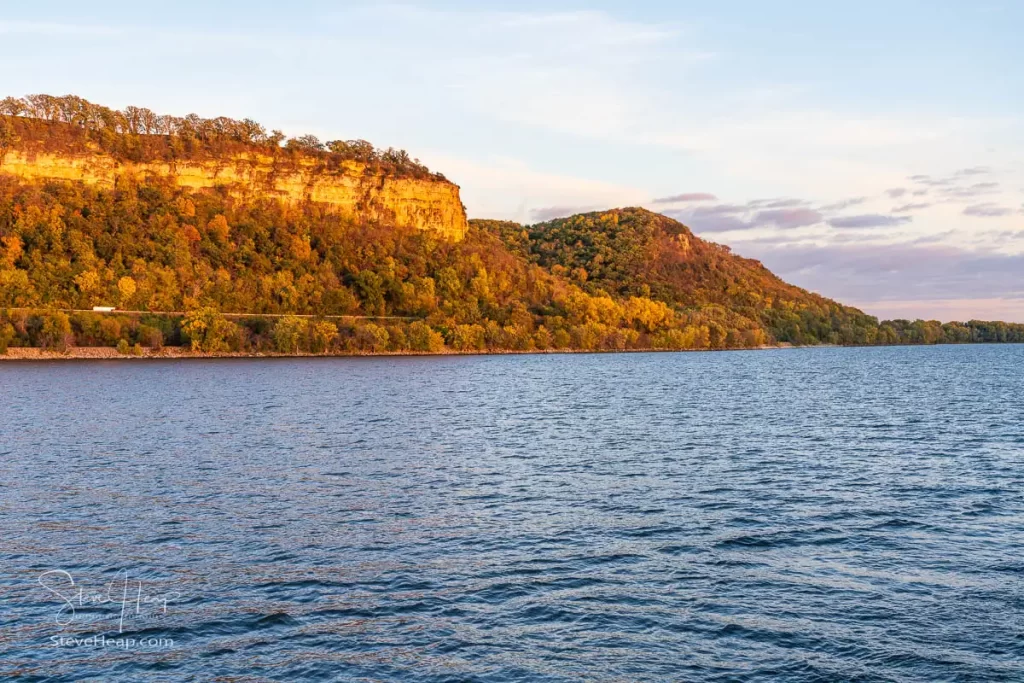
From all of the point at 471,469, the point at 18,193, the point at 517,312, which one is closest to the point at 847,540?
the point at 471,469

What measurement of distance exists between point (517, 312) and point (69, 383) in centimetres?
10730

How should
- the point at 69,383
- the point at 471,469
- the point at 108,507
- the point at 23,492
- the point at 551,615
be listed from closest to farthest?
the point at 551,615 < the point at 108,507 < the point at 23,492 < the point at 471,469 < the point at 69,383

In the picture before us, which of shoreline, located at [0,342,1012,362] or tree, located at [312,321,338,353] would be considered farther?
tree, located at [312,321,338,353]

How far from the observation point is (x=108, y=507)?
2492 cm

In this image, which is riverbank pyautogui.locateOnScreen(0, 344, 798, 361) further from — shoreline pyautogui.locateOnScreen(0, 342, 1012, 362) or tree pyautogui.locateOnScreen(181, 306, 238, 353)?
tree pyautogui.locateOnScreen(181, 306, 238, 353)

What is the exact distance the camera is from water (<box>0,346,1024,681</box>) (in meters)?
14.7

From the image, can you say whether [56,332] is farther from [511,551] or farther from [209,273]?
[511,551]

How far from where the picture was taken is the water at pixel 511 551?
48.1ft

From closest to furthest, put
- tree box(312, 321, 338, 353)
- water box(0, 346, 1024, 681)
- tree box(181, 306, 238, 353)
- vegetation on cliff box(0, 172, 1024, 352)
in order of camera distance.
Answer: water box(0, 346, 1024, 681), tree box(181, 306, 238, 353), vegetation on cliff box(0, 172, 1024, 352), tree box(312, 321, 338, 353)

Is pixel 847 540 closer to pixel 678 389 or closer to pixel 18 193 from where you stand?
pixel 678 389

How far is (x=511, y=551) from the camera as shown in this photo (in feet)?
Answer: 68.4

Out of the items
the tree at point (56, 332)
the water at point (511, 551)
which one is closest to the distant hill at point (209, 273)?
the tree at point (56, 332)

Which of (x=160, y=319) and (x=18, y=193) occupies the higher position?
(x=18, y=193)

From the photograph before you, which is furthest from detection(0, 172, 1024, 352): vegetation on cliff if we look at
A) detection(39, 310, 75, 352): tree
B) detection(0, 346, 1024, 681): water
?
detection(0, 346, 1024, 681): water
